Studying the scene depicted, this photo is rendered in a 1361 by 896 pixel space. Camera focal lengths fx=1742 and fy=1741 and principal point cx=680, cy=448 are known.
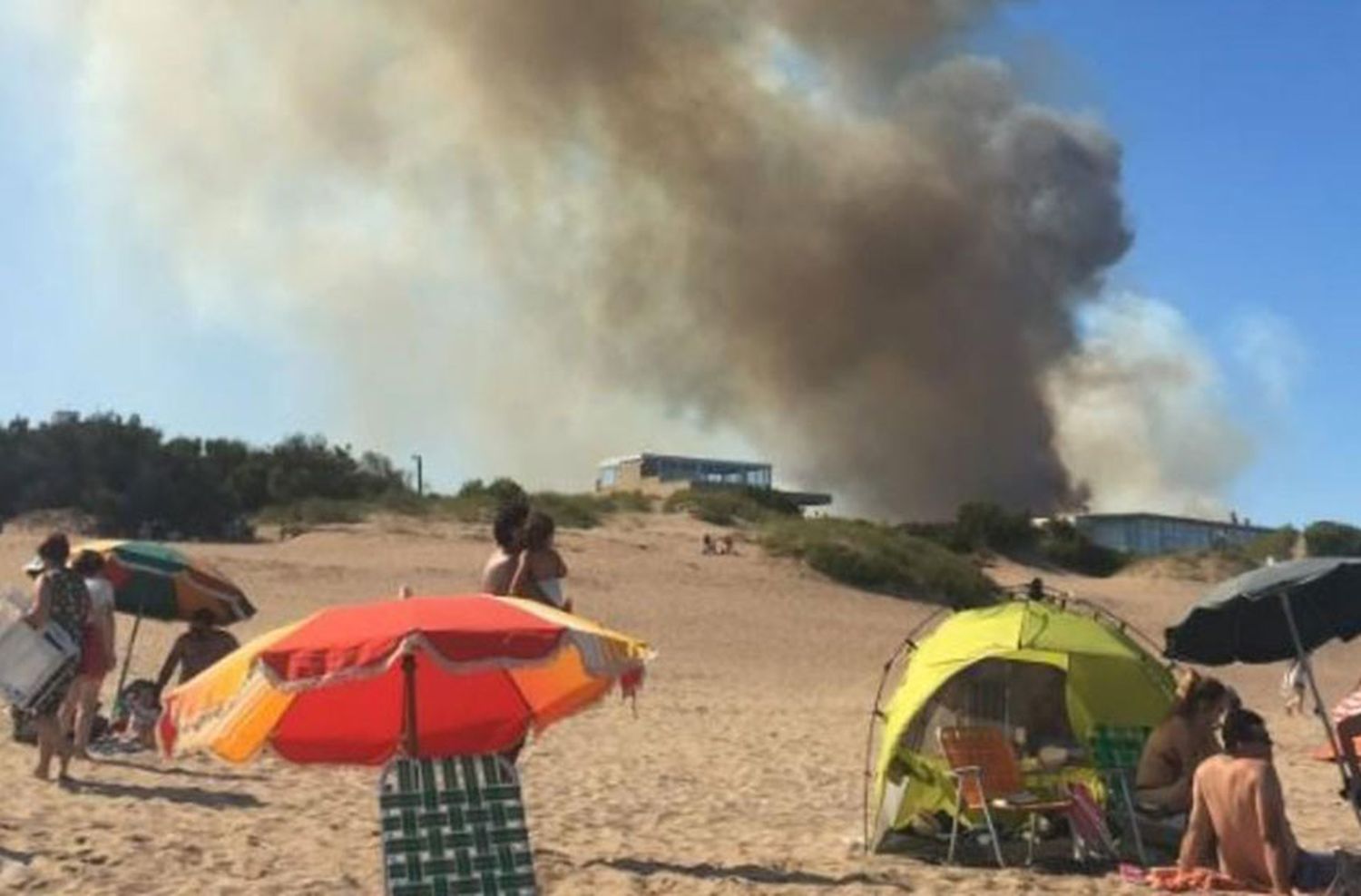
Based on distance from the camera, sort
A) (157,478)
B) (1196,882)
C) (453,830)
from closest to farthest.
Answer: (453,830) < (1196,882) < (157,478)

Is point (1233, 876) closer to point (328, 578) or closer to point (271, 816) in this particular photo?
point (271, 816)

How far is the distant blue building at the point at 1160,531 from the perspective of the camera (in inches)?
2616

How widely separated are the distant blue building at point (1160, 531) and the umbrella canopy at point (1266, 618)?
54.0 meters

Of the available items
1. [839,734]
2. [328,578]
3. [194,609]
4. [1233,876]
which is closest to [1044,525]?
[328,578]

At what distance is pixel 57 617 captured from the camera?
31.9 ft

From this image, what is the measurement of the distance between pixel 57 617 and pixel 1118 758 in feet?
19.0

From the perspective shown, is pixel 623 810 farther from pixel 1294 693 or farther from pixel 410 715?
pixel 1294 693

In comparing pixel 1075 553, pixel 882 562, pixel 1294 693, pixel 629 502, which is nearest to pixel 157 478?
pixel 629 502

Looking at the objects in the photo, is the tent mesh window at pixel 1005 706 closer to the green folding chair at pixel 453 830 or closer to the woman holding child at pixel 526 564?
the woman holding child at pixel 526 564

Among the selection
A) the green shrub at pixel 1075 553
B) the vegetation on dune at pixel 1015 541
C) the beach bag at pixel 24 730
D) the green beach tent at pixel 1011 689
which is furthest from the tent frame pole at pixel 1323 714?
the green shrub at pixel 1075 553

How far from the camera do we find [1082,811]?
328 inches

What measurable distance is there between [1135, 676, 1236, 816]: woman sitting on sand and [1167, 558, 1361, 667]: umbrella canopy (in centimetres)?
20

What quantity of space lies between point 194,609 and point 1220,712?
23.4 ft

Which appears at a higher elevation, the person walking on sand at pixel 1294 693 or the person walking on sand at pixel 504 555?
the person walking on sand at pixel 504 555
